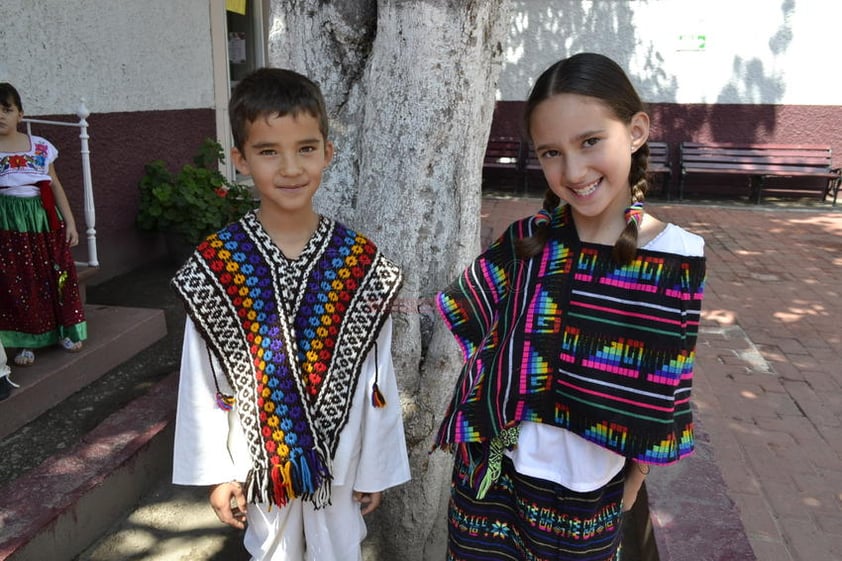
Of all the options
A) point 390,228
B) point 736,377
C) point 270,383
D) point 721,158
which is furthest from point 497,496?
point 721,158

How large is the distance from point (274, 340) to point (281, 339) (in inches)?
0.7

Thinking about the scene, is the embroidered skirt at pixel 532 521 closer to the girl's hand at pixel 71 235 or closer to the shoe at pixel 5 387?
the shoe at pixel 5 387

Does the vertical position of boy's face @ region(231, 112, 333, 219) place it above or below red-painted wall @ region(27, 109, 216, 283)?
above

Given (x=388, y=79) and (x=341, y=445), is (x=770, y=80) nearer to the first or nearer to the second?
(x=388, y=79)

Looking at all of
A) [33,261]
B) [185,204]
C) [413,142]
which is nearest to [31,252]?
[33,261]

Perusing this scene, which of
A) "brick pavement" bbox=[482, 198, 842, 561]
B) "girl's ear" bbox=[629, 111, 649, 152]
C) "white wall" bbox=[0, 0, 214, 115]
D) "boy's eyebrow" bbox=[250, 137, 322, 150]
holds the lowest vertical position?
"brick pavement" bbox=[482, 198, 842, 561]

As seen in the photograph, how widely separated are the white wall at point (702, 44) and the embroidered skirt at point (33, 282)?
28.4ft

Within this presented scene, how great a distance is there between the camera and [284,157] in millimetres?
1741

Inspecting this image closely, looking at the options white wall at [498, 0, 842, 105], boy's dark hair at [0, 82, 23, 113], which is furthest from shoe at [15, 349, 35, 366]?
white wall at [498, 0, 842, 105]

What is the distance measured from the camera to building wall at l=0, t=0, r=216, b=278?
4652 mm

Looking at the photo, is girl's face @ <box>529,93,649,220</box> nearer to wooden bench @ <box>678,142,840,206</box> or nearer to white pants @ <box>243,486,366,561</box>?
white pants @ <box>243,486,366,561</box>

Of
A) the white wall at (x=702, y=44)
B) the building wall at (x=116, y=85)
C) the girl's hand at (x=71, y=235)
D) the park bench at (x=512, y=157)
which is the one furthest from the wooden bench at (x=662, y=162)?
the girl's hand at (x=71, y=235)

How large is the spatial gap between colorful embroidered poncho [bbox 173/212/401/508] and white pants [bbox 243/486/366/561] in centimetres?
15

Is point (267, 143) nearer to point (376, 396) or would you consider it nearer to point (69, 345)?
point (376, 396)
